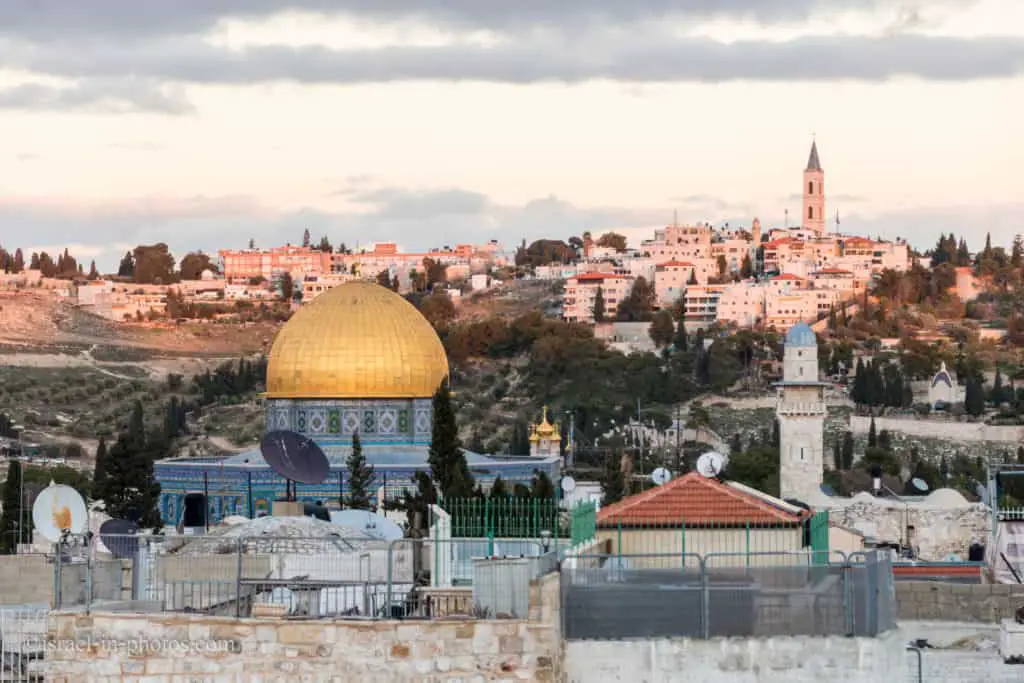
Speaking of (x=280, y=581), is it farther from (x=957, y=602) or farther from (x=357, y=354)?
(x=357, y=354)

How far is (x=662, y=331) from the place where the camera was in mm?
131500

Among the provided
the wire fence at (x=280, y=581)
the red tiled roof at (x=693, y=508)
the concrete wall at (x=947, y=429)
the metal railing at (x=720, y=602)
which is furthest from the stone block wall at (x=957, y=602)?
the concrete wall at (x=947, y=429)

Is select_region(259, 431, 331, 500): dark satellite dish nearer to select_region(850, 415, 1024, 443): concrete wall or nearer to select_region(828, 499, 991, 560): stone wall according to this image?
select_region(828, 499, 991, 560): stone wall

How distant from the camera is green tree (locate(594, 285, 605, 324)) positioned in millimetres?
139625

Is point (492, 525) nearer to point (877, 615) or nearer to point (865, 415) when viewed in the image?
point (877, 615)

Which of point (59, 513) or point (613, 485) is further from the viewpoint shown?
point (613, 485)

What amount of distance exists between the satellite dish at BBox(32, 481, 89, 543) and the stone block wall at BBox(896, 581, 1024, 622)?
251 inches

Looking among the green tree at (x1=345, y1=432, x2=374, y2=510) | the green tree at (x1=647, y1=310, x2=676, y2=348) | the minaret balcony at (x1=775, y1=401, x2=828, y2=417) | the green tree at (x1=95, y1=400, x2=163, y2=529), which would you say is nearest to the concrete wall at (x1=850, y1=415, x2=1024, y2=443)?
the green tree at (x1=647, y1=310, x2=676, y2=348)

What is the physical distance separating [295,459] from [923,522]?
18.5m

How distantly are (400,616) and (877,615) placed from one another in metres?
2.26

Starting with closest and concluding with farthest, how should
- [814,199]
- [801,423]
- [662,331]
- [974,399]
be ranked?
[801,423] < [974,399] < [662,331] < [814,199]

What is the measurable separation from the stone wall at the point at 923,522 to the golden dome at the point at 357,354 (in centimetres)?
1083

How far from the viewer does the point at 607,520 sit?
561 inches

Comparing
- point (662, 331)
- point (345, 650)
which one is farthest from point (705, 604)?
point (662, 331)
